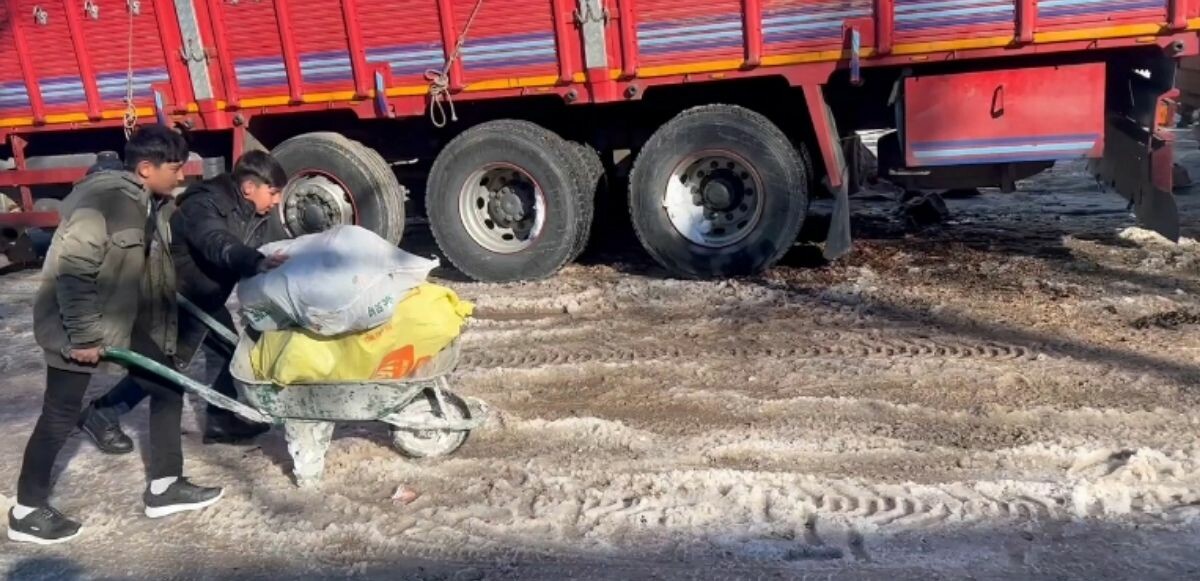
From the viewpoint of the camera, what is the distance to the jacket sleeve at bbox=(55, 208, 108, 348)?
11.9ft

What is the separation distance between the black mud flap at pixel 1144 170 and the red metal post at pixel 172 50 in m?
6.53

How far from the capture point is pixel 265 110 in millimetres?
7648

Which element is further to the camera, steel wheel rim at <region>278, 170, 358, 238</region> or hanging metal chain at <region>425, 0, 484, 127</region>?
steel wheel rim at <region>278, 170, 358, 238</region>

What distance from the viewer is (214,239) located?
4.07m

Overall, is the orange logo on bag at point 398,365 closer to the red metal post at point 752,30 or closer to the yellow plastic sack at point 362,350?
the yellow plastic sack at point 362,350

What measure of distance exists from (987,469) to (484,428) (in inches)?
86.4

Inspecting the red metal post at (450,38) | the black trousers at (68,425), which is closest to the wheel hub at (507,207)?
the red metal post at (450,38)

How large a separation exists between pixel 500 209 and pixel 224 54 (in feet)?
7.68

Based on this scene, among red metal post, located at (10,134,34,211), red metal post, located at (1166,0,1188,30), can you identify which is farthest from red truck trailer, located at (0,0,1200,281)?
red metal post, located at (10,134,34,211)

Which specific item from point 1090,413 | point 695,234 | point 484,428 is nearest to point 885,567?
point 1090,413

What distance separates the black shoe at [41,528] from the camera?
3.92 m

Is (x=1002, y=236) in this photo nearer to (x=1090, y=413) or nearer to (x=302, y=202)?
(x=1090, y=413)

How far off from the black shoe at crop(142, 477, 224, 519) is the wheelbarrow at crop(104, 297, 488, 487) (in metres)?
0.34

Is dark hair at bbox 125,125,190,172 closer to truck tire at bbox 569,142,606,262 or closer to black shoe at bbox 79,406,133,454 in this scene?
black shoe at bbox 79,406,133,454
